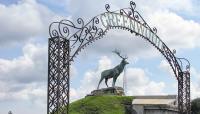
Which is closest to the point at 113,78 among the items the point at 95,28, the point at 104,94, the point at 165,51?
the point at 104,94

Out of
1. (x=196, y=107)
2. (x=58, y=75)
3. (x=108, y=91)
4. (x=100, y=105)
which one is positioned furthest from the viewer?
(x=196, y=107)

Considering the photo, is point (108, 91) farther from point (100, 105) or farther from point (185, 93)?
point (185, 93)

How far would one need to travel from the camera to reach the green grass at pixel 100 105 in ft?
162

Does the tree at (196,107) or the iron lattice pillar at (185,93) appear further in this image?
the tree at (196,107)

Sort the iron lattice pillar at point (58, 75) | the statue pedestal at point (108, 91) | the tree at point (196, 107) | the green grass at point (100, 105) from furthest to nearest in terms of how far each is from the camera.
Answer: the tree at point (196, 107) < the statue pedestal at point (108, 91) < the green grass at point (100, 105) < the iron lattice pillar at point (58, 75)

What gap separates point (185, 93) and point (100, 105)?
29.5 m

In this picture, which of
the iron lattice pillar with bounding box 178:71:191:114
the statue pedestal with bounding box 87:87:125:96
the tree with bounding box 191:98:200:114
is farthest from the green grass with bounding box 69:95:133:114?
the iron lattice pillar with bounding box 178:71:191:114

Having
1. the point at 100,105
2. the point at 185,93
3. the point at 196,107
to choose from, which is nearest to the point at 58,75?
the point at 185,93

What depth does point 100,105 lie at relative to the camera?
1972 inches

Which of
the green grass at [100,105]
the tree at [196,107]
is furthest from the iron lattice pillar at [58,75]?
the tree at [196,107]

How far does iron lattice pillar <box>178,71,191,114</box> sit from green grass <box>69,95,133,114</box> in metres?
28.1

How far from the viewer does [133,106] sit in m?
50.9

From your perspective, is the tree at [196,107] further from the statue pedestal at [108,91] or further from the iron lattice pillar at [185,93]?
the iron lattice pillar at [185,93]

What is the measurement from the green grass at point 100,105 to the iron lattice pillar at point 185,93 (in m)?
28.1
